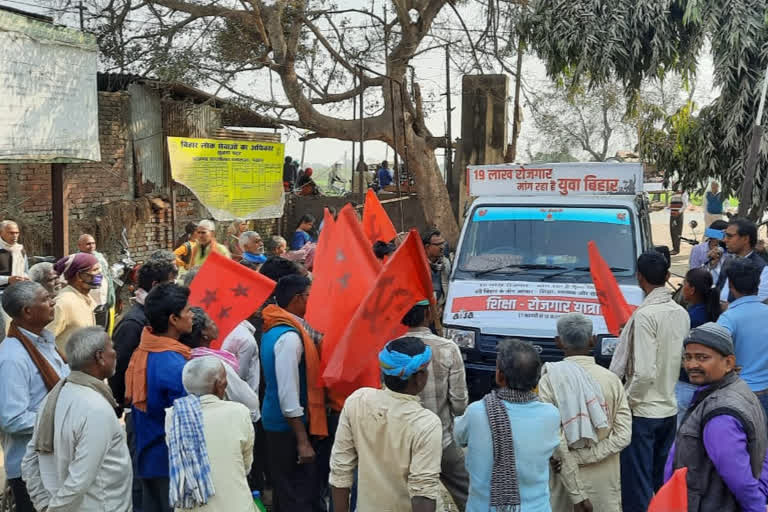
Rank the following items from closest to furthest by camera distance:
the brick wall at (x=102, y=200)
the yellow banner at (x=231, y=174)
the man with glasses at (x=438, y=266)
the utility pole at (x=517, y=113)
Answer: the man with glasses at (x=438, y=266) → the brick wall at (x=102, y=200) → the yellow banner at (x=231, y=174) → the utility pole at (x=517, y=113)

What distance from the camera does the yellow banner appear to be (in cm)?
1262

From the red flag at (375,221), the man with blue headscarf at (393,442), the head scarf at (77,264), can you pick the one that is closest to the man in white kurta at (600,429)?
the man with blue headscarf at (393,442)

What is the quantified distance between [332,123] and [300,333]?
12.3 m

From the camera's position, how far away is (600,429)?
4.16 meters

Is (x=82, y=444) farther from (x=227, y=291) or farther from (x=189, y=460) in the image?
(x=227, y=291)

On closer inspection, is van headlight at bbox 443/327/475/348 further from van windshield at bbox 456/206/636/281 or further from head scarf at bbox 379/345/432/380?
head scarf at bbox 379/345/432/380

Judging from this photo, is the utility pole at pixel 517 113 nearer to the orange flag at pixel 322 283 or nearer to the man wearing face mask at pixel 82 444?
the orange flag at pixel 322 283

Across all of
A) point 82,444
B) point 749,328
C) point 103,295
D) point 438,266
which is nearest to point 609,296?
point 749,328

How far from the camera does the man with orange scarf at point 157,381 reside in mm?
3947

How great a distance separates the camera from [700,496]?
3148mm

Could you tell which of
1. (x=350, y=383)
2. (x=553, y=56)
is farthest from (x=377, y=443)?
(x=553, y=56)

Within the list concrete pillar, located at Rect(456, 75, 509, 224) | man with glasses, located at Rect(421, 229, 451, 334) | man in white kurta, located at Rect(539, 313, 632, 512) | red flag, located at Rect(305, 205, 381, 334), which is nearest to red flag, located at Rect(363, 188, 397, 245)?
man with glasses, located at Rect(421, 229, 451, 334)

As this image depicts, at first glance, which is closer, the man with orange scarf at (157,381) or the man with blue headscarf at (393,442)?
the man with blue headscarf at (393,442)

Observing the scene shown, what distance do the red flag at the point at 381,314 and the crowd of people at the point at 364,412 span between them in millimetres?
106
